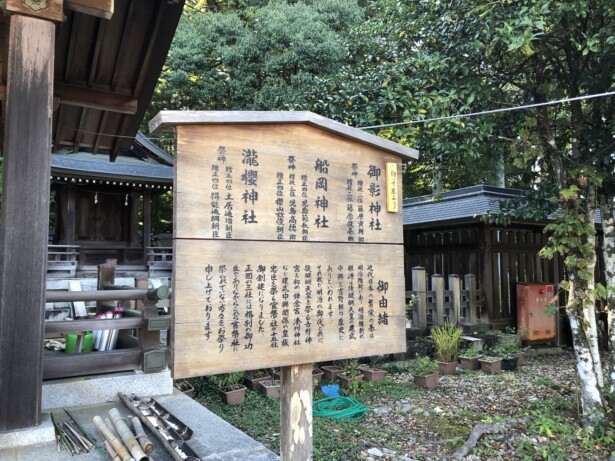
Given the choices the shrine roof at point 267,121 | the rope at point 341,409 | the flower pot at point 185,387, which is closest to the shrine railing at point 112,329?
the flower pot at point 185,387

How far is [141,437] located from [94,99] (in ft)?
14.3

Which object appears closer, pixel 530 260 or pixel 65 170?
pixel 530 260

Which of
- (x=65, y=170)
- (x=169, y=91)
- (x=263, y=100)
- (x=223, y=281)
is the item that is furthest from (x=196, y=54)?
(x=223, y=281)

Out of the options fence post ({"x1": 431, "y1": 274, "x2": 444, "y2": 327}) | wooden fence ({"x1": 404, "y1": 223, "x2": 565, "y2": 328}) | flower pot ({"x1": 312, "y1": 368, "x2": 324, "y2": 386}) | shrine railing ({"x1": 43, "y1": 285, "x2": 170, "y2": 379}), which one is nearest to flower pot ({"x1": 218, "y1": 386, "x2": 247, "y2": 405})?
shrine railing ({"x1": 43, "y1": 285, "x2": 170, "y2": 379})

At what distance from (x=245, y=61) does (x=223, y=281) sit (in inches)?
499

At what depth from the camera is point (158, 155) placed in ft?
54.7

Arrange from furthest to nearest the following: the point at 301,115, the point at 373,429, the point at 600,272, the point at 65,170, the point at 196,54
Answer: the point at 196,54
the point at 65,170
the point at 600,272
the point at 373,429
the point at 301,115

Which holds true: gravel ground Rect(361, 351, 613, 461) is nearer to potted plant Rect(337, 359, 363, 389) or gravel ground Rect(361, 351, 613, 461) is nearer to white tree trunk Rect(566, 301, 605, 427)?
white tree trunk Rect(566, 301, 605, 427)

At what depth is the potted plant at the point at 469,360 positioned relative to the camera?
8.39 m

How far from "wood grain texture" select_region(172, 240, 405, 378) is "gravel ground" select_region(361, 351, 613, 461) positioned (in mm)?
2321

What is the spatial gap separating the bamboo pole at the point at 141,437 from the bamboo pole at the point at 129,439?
1.9 inches

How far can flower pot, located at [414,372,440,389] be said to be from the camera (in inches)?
284

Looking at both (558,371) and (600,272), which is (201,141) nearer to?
(558,371)

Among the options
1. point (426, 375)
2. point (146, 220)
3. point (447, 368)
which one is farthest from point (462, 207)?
point (146, 220)
